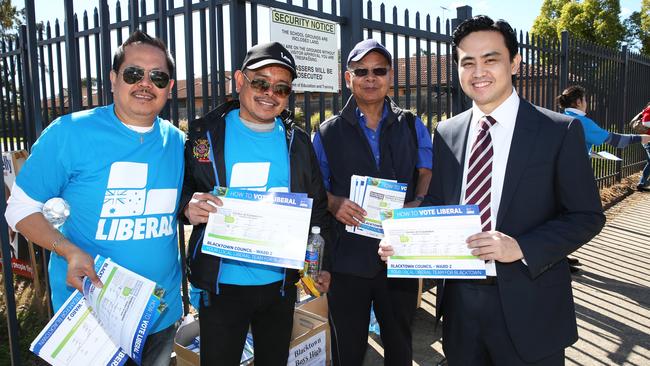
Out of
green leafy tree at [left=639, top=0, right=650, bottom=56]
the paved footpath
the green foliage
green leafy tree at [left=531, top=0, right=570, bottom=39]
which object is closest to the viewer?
the paved footpath

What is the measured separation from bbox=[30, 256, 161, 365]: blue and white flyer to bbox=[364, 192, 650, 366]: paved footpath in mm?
2396

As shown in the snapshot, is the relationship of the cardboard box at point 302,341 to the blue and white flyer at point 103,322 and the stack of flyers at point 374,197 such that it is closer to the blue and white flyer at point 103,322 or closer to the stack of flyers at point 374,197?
the stack of flyers at point 374,197

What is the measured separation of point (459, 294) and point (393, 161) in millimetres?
1036

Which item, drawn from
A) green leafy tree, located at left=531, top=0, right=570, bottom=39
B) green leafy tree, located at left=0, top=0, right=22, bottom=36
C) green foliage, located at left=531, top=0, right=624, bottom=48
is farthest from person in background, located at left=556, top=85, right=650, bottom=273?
green leafy tree, located at left=531, top=0, right=570, bottom=39

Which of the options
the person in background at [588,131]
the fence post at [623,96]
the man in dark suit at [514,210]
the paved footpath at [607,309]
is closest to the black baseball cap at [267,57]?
the man in dark suit at [514,210]

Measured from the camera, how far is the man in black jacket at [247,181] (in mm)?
2234

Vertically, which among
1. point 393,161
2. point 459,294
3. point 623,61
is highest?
point 623,61

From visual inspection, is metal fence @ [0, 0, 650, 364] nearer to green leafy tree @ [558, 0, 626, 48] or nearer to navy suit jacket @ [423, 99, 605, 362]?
navy suit jacket @ [423, 99, 605, 362]

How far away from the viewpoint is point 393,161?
290 centimetres

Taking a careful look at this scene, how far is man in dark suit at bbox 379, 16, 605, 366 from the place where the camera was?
1.84m

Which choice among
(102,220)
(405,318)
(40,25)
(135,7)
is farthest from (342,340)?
(40,25)

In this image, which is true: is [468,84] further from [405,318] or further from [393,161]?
[405,318]

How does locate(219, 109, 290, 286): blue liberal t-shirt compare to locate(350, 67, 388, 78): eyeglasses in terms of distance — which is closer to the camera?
locate(219, 109, 290, 286): blue liberal t-shirt

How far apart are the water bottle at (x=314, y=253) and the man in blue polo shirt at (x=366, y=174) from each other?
0.35 m
